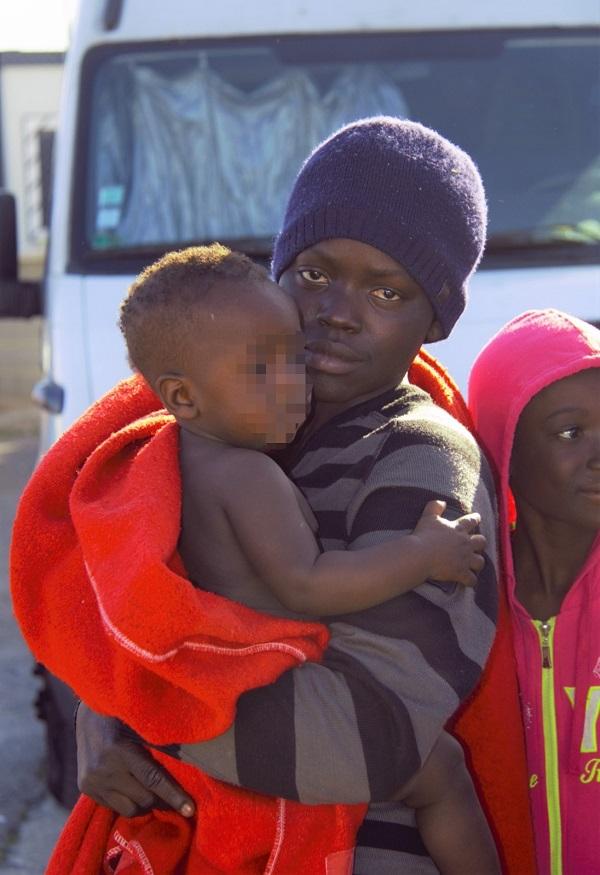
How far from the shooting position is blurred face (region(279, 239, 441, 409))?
199cm

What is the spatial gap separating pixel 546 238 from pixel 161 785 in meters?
2.82

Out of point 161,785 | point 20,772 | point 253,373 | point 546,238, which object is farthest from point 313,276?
point 20,772

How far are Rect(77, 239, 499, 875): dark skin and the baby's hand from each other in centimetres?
24

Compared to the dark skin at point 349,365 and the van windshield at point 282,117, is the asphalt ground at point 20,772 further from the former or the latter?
the dark skin at point 349,365

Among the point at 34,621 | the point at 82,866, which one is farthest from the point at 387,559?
the point at 82,866

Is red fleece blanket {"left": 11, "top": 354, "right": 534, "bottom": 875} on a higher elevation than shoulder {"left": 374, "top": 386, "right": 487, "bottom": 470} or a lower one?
lower

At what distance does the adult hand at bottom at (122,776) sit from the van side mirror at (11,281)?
324 cm

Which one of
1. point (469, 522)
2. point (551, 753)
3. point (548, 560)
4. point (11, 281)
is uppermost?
point (469, 522)

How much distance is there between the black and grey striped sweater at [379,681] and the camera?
1716mm

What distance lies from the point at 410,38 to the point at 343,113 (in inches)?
13.1

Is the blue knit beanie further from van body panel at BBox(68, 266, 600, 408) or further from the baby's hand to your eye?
van body panel at BBox(68, 266, 600, 408)

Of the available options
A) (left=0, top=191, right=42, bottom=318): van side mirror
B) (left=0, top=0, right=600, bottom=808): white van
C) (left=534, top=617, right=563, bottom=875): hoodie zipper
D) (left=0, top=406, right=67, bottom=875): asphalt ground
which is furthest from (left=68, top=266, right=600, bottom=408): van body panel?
(left=534, top=617, right=563, bottom=875): hoodie zipper

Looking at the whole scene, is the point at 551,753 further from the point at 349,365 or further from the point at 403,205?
the point at 403,205

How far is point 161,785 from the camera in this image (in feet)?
6.09
